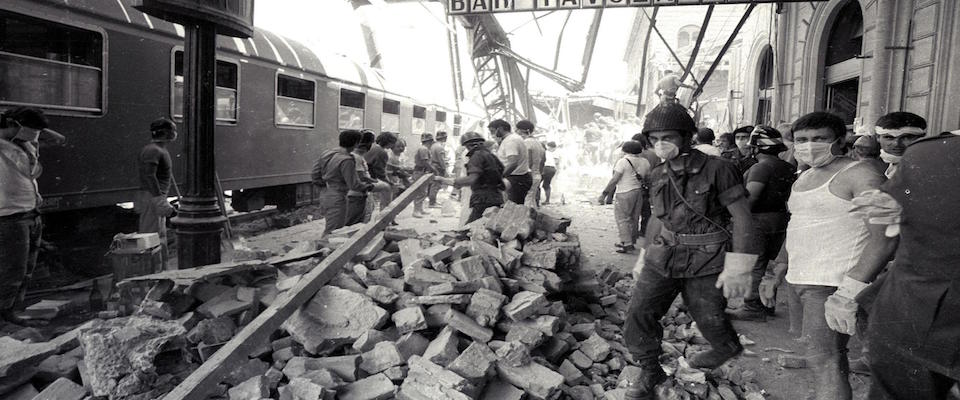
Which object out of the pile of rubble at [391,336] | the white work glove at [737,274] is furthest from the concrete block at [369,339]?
the white work glove at [737,274]

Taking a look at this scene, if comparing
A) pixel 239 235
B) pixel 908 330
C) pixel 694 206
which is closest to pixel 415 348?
pixel 694 206

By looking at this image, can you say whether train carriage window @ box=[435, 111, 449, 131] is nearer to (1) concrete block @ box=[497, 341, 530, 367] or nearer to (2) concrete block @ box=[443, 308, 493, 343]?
(2) concrete block @ box=[443, 308, 493, 343]

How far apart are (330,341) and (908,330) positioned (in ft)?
9.21

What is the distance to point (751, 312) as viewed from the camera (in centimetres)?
474

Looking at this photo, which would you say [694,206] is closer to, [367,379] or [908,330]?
[908,330]

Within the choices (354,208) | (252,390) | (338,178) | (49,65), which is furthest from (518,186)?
(49,65)

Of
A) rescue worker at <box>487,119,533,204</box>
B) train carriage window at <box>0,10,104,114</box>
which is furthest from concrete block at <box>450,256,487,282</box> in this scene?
train carriage window at <box>0,10,104,114</box>

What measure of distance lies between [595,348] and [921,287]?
6.87ft

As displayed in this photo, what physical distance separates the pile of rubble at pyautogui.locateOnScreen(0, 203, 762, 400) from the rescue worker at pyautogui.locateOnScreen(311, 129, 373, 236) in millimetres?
1742

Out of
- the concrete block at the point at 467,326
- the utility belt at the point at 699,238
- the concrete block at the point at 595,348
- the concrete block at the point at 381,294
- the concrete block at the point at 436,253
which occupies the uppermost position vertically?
the utility belt at the point at 699,238

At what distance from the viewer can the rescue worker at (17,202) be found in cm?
389

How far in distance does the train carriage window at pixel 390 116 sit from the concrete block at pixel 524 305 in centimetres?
959

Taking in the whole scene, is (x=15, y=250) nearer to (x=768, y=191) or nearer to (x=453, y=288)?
(x=453, y=288)

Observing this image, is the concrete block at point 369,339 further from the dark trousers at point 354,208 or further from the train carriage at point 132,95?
the train carriage at point 132,95
